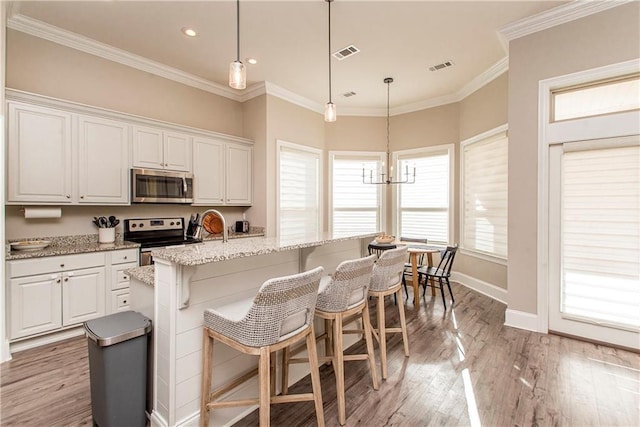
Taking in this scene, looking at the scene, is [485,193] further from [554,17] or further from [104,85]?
[104,85]

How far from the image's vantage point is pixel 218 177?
4.50 m

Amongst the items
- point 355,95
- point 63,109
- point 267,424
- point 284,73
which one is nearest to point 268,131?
point 284,73

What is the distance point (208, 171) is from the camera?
14.4 feet

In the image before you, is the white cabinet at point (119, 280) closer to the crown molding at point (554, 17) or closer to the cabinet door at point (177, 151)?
the cabinet door at point (177, 151)

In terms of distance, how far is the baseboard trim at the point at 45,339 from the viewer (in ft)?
9.08

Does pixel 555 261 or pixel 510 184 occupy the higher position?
pixel 510 184

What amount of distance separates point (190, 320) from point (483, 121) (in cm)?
482

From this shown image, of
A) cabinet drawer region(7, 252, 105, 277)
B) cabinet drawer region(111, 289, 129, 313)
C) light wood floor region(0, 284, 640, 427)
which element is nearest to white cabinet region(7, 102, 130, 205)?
cabinet drawer region(7, 252, 105, 277)

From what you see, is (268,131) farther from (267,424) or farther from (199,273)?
(267,424)

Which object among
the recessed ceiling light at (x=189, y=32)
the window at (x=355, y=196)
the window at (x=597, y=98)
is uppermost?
the recessed ceiling light at (x=189, y=32)

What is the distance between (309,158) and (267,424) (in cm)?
462

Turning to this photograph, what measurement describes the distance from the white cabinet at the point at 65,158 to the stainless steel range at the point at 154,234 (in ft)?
1.15

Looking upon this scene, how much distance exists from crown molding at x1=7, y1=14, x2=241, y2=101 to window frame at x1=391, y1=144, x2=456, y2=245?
3398 millimetres

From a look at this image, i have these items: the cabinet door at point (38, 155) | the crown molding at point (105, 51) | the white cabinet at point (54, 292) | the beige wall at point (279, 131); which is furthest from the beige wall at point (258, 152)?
the cabinet door at point (38, 155)
